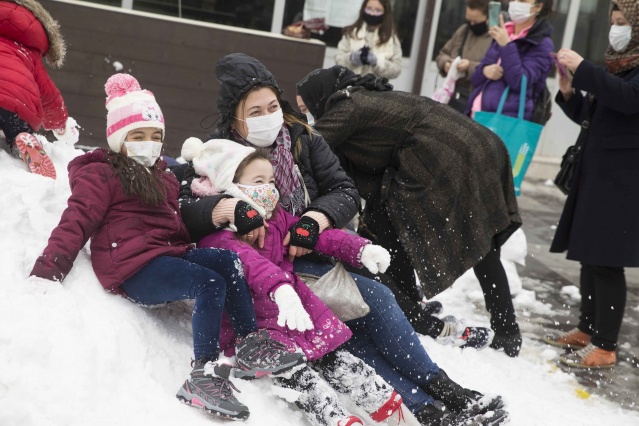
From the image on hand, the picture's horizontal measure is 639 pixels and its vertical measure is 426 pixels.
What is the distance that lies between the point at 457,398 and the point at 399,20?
709 centimetres

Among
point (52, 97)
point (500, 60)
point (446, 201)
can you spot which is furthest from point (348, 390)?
point (500, 60)

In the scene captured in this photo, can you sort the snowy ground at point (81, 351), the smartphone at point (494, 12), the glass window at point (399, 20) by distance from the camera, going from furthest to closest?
1. the glass window at point (399, 20)
2. the smartphone at point (494, 12)
3. the snowy ground at point (81, 351)

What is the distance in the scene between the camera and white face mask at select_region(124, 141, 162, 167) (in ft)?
10.7

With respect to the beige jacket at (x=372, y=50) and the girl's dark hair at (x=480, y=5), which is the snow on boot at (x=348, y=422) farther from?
the beige jacket at (x=372, y=50)

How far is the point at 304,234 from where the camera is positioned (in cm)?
349

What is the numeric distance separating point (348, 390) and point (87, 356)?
1.05m

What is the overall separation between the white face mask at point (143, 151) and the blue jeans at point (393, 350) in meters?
1.03

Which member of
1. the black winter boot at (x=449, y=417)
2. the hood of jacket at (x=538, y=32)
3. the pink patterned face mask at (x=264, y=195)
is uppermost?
the hood of jacket at (x=538, y=32)

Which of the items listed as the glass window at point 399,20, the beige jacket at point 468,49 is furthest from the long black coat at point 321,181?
the glass window at point 399,20

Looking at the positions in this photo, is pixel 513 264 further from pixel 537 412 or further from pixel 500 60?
pixel 537 412

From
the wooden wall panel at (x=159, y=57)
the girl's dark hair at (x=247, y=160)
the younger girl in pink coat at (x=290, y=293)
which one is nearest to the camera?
the younger girl in pink coat at (x=290, y=293)

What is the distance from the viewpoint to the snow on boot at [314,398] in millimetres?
3037

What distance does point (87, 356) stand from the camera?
2766 mm

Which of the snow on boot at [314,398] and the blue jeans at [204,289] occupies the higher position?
the blue jeans at [204,289]
